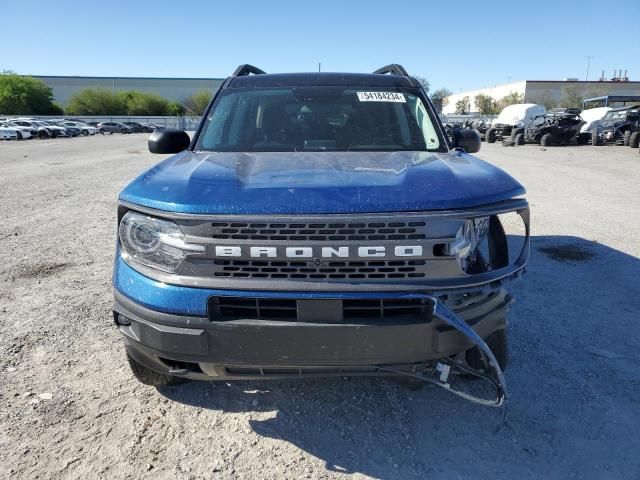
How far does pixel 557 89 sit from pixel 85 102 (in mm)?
85790

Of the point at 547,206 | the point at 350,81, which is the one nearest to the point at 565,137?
the point at 547,206

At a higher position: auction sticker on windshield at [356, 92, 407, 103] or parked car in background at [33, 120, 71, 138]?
auction sticker on windshield at [356, 92, 407, 103]

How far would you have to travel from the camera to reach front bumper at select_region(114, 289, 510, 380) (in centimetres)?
201

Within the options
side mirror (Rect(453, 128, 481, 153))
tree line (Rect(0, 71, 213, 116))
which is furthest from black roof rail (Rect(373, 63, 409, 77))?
tree line (Rect(0, 71, 213, 116))

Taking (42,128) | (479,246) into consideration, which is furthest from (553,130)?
(42,128)

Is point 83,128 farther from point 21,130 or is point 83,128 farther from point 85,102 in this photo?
point 85,102

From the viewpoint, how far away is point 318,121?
353cm

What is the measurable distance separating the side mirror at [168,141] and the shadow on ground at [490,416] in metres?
1.76

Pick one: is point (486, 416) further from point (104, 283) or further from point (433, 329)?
point (104, 283)

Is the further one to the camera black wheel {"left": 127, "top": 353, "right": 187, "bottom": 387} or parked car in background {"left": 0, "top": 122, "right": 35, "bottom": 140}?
parked car in background {"left": 0, "top": 122, "right": 35, "bottom": 140}

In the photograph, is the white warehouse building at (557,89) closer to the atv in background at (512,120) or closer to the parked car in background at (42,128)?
the atv in background at (512,120)

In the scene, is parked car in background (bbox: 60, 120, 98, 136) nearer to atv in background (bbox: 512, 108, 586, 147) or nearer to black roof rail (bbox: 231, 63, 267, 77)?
atv in background (bbox: 512, 108, 586, 147)

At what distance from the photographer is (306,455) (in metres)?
2.40

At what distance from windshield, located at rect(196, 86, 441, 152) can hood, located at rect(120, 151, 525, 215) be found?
640 millimetres
